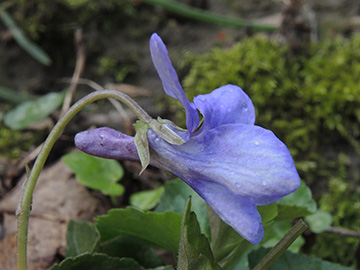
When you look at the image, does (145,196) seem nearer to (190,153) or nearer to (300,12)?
(190,153)

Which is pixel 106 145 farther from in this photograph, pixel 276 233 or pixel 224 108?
pixel 276 233

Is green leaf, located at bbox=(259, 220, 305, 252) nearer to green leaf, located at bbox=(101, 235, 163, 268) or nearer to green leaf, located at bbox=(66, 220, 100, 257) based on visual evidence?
green leaf, located at bbox=(101, 235, 163, 268)

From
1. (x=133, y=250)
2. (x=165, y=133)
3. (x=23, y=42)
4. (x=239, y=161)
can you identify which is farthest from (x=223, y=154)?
(x=23, y=42)

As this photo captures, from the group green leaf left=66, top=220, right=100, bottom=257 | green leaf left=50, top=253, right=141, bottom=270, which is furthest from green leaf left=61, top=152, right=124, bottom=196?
green leaf left=50, top=253, right=141, bottom=270

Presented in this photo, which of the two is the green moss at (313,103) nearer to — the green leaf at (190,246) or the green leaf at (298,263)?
the green leaf at (298,263)

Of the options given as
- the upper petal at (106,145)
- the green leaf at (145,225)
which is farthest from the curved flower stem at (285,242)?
the upper petal at (106,145)

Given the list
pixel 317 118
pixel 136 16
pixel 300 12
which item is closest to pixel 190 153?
pixel 317 118
